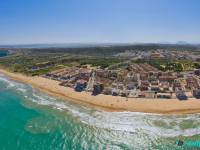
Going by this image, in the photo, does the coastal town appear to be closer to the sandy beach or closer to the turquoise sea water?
the sandy beach

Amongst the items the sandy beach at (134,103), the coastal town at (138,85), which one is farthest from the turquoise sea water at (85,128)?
the coastal town at (138,85)

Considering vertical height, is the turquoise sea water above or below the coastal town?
below

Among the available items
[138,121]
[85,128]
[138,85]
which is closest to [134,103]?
[138,121]

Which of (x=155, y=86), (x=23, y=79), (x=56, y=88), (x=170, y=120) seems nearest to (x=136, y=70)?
(x=155, y=86)

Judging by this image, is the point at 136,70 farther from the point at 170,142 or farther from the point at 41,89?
the point at 170,142

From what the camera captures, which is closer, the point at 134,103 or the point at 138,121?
the point at 138,121

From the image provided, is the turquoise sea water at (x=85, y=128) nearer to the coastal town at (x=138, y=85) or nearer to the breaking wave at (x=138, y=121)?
the breaking wave at (x=138, y=121)

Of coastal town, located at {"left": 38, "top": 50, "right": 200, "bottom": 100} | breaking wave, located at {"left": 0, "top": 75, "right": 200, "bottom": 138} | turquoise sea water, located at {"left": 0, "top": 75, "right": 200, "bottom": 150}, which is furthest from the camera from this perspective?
coastal town, located at {"left": 38, "top": 50, "right": 200, "bottom": 100}

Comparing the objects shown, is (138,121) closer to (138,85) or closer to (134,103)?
(134,103)

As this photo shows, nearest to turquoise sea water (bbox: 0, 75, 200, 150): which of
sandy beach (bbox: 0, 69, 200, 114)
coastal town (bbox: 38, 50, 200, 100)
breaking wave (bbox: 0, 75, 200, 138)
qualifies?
breaking wave (bbox: 0, 75, 200, 138)
